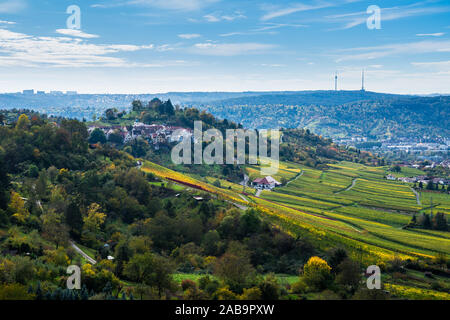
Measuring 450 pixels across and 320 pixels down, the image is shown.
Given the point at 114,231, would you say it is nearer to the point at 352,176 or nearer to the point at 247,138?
the point at 352,176

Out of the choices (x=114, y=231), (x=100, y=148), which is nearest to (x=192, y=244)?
(x=114, y=231)

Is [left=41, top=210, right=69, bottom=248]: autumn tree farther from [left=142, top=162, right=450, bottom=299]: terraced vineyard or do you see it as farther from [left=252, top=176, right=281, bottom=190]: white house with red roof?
[left=252, top=176, right=281, bottom=190]: white house with red roof

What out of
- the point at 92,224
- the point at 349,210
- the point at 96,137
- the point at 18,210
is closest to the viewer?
the point at 18,210

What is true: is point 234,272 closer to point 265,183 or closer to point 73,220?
point 73,220

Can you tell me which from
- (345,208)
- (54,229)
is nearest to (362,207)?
(345,208)

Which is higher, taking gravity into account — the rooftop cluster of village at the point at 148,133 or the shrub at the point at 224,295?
the rooftop cluster of village at the point at 148,133

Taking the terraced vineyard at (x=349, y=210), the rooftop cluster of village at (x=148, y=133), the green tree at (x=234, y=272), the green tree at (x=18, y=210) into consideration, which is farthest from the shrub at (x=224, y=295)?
the rooftop cluster of village at (x=148, y=133)

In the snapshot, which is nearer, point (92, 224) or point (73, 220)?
point (73, 220)

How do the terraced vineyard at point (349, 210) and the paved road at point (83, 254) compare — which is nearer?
the paved road at point (83, 254)

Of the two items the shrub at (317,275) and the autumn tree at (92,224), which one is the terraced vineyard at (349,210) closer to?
the shrub at (317,275)

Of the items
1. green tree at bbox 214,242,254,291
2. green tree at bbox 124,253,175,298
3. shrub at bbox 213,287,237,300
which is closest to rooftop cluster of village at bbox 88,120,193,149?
green tree at bbox 124,253,175,298

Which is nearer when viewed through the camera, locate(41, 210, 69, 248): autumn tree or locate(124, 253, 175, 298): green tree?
locate(124, 253, 175, 298): green tree
